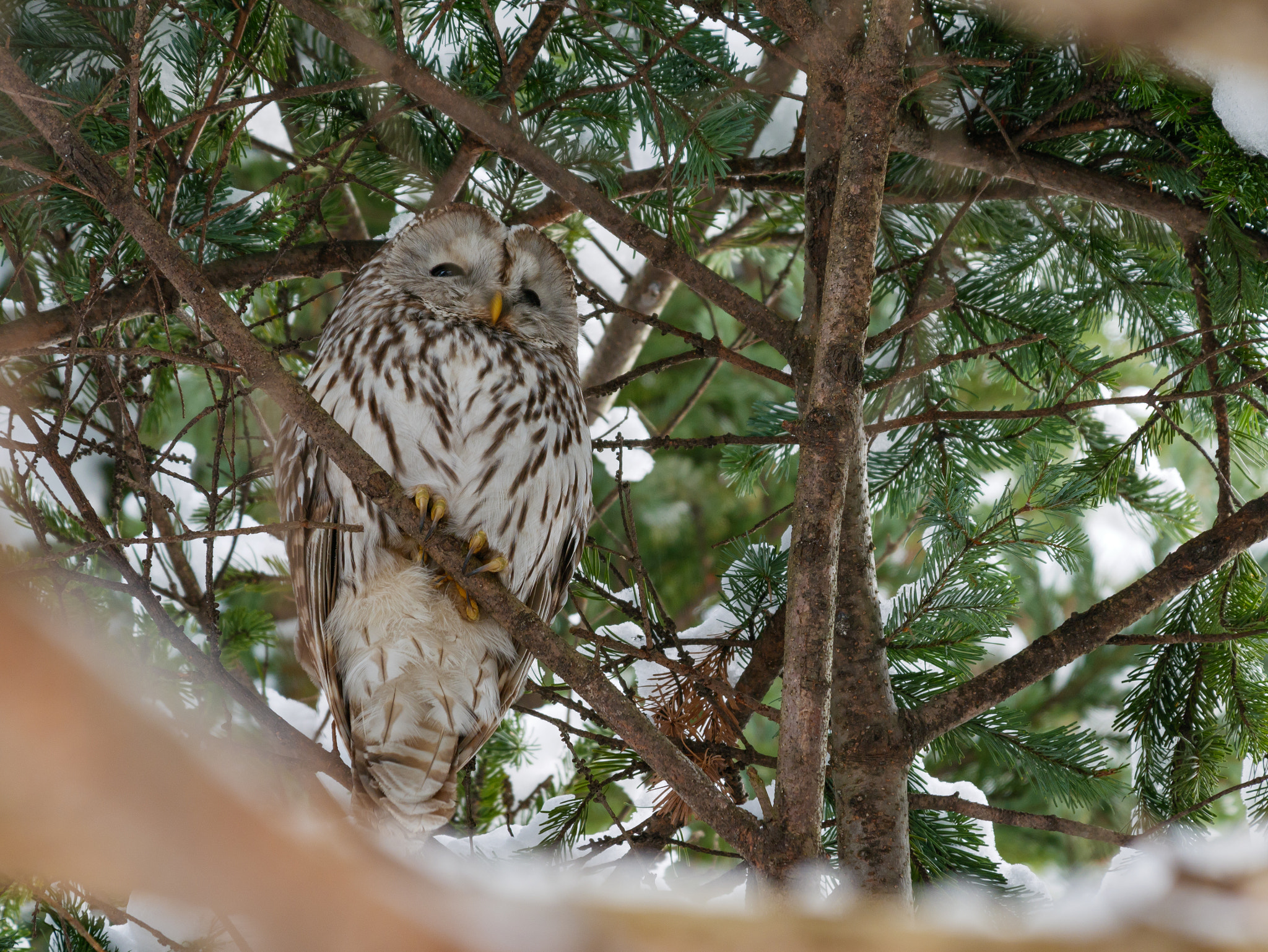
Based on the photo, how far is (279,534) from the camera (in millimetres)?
2701

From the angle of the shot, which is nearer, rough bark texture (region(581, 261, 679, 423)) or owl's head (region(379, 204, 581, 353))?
owl's head (region(379, 204, 581, 353))

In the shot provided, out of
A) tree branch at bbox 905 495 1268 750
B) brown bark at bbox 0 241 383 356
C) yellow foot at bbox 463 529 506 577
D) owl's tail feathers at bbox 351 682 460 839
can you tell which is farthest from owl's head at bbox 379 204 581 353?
tree branch at bbox 905 495 1268 750

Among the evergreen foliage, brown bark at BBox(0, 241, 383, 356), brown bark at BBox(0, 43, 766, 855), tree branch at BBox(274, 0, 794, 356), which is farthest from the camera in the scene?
brown bark at BBox(0, 241, 383, 356)

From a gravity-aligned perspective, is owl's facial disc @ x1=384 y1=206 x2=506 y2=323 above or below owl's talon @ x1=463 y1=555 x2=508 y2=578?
above

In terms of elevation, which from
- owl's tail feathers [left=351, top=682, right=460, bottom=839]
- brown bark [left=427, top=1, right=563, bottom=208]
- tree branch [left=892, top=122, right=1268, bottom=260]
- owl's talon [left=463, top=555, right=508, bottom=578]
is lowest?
owl's tail feathers [left=351, top=682, right=460, bottom=839]

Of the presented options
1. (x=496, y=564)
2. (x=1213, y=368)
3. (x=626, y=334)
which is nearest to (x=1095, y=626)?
(x=1213, y=368)

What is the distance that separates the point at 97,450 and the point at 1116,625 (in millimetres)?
2036

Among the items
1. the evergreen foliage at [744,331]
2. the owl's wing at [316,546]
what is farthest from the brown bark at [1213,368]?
the owl's wing at [316,546]

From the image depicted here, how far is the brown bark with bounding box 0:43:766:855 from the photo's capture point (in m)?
1.51

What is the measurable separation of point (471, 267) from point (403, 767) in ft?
4.15

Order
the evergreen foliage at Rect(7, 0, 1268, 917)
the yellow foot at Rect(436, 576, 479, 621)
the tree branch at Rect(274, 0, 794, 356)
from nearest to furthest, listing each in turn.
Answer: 1. the tree branch at Rect(274, 0, 794, 356)
2. the evergreen foliage at Rect(7, 0, 1268, 917)
3. the yellow foot at Rect(436, 576, 479, 621)

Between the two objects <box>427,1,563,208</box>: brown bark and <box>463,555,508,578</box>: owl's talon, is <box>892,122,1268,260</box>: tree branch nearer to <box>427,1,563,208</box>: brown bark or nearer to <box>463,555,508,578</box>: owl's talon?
<box>427,1,563,208</box>: brown bark

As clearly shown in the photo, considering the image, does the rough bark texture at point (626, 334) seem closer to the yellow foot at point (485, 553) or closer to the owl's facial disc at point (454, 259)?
the owl's facial disc at point (454, 259)

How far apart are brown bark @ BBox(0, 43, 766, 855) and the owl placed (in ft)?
1.99
